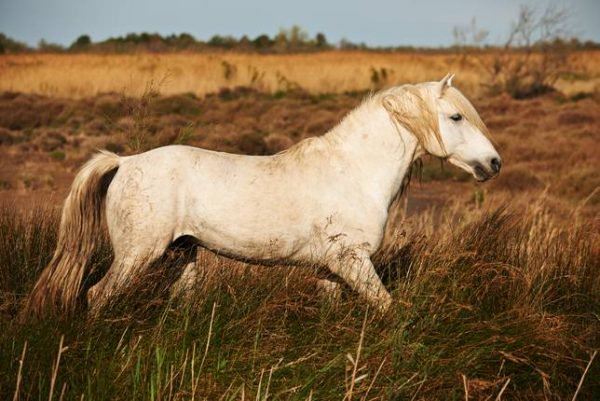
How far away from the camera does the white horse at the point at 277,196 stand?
4031 millimetres

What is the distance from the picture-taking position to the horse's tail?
4031 mm

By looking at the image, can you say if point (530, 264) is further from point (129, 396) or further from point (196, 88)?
point (196, 88)

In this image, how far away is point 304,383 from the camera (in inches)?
128

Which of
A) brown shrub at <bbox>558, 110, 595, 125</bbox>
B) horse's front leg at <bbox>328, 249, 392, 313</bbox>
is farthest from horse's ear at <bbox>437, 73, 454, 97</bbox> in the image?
brown shrub at <bbox>558, 110, 595, 125</bbox>

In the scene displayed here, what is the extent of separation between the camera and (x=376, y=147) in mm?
4547

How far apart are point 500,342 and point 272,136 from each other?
13.8m

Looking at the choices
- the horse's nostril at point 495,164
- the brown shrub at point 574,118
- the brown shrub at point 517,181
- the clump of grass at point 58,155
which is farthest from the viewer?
the brown shrub at point 574,118

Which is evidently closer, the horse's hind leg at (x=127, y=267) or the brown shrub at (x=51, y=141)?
the horse's hind leg at (x=127, y=267)

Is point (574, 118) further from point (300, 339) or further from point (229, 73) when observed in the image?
point (300, 339)

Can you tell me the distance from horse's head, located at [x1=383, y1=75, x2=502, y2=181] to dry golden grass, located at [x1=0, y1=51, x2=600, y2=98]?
797 inches

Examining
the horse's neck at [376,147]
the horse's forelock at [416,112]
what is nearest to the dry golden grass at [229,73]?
the horse's neck at [376,147]

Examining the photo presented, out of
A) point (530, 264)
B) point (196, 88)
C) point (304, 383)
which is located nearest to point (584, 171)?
point (530, 264)

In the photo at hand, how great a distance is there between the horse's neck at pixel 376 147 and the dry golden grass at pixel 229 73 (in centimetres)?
2008

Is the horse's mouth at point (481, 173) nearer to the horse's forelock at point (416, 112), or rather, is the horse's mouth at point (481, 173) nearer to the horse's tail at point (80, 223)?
the horse's forelock at point (416, 112)
